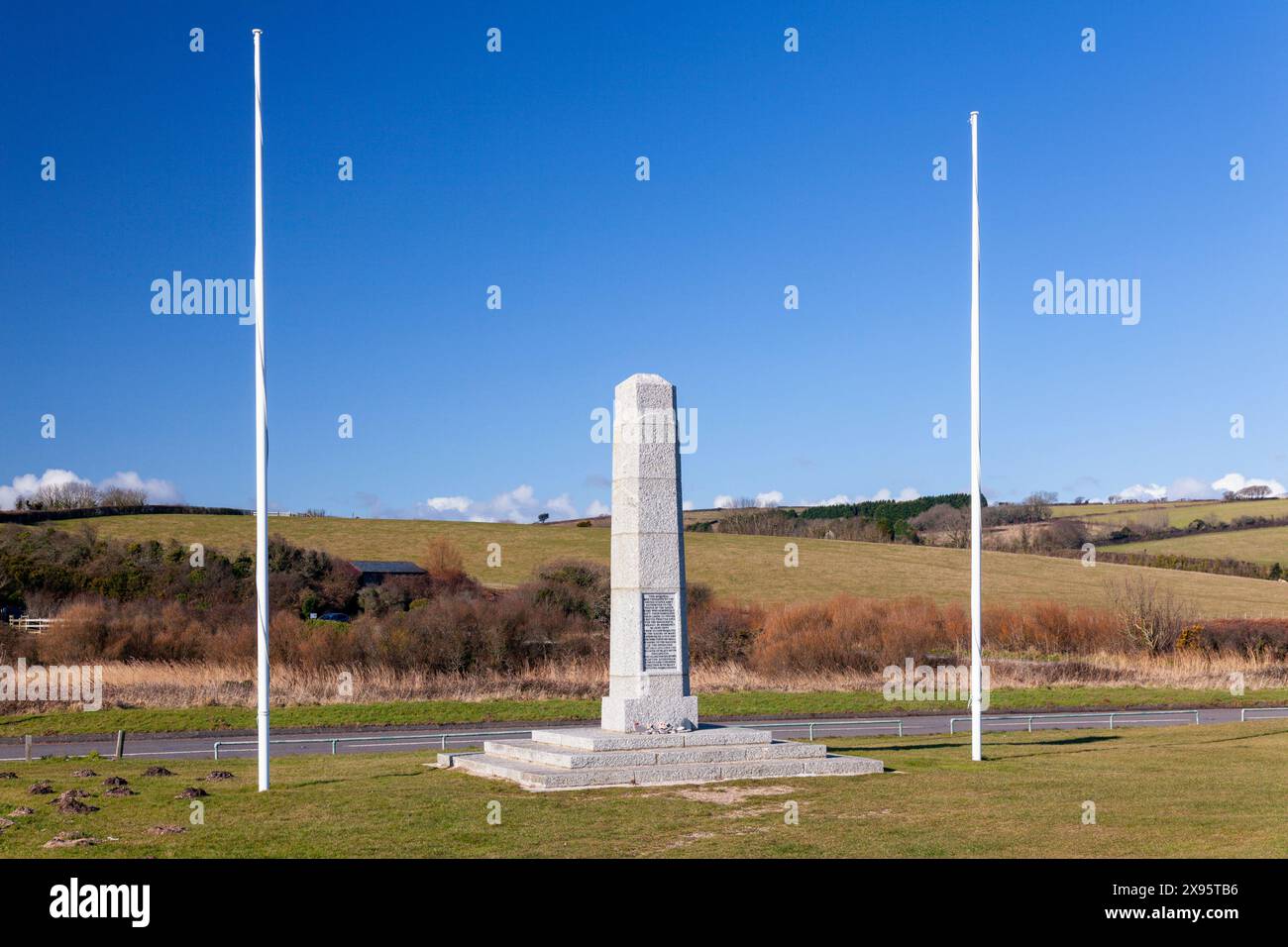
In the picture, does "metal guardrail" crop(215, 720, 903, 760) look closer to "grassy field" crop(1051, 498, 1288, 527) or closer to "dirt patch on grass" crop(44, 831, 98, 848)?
"dirt patch on grass" crop(44, 831, 98, 848)

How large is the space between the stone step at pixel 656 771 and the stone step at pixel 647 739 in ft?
2.57

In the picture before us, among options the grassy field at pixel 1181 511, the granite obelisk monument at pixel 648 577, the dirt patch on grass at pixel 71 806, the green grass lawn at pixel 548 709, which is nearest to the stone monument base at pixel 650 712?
the granite obelisk monument at pixel 648 577

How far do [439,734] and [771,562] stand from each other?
153 ft

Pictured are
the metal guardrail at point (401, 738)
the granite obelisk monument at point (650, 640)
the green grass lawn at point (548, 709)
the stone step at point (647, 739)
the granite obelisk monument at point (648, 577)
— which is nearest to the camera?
the stone step at point (647, 739)

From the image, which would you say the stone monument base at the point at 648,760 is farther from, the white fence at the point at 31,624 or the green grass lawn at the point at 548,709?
the white fence at the point at 31,624

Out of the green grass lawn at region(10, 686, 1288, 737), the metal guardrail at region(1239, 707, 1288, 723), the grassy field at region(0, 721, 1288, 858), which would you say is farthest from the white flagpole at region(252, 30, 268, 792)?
the metal guardrail at region(1239, 707, 1288, 723)

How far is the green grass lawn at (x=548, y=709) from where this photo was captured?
32.1 metres

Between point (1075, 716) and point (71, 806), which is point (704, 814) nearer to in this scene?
point (71, 806)

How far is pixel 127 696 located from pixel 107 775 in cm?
1609

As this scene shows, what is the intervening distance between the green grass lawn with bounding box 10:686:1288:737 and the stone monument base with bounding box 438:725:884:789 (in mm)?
12294

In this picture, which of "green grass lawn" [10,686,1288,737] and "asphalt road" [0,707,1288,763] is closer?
"asphalt road" [0,707,1288,763]

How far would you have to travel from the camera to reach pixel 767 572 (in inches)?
2830

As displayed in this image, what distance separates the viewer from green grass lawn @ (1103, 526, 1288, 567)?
259 feet

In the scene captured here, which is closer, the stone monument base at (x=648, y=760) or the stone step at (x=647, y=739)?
the stone monument base at (x=648, y=760)
